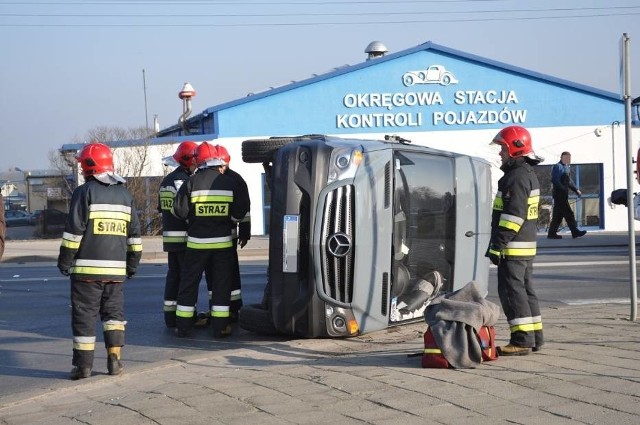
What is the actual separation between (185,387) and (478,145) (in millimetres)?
26869

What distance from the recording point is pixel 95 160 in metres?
7.71

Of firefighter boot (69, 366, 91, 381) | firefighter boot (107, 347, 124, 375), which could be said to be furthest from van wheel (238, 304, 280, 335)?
firefighter boot (69, 366, 91, 381)

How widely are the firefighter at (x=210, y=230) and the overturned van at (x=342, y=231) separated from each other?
0.44 metres

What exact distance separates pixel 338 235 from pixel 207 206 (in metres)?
1.64

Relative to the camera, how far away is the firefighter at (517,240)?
767 cm

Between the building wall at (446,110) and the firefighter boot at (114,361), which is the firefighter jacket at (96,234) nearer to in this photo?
the firefighter boot at (114,361)

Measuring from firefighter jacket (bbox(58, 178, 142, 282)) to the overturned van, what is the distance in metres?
1.53

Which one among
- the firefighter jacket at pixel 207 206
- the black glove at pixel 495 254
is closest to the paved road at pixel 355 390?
the black glove at pixel 495 254

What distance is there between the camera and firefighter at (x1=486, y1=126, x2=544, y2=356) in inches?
302

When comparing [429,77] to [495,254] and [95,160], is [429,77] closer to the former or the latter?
[495,254]

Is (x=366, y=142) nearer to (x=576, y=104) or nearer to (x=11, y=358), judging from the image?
(x=11, y=358)

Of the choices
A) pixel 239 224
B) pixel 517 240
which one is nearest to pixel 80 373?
pixel 239 224

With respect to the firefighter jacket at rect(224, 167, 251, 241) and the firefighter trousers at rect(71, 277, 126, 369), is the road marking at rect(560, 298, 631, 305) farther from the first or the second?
the firefighter trousers at rect(71, 277, 126, 369)

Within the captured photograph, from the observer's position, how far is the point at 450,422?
555 centimetres
